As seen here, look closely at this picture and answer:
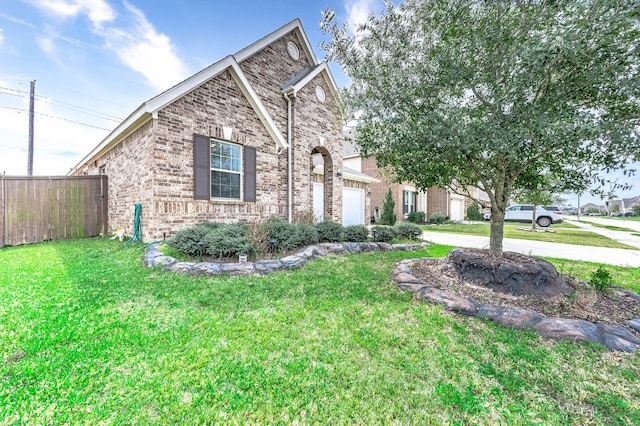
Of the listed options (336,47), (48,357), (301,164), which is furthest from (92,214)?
(336,47)

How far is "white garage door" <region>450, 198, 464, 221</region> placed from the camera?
1008 inches

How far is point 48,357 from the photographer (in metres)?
2.28

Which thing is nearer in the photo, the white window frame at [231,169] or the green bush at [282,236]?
the green bush at [282,236]

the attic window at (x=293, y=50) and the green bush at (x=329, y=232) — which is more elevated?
the attic window at (x=293, y=50)

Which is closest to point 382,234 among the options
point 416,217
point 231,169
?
point 231,169

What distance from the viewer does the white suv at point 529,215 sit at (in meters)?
20.7

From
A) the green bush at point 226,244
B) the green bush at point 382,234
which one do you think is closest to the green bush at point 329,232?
the green bush at point 382,234

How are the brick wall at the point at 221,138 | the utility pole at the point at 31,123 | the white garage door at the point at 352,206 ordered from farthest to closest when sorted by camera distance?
the utility pole at the point at 31,123
the white garage door at the point at 352,206
the brick wall at the point at 221,138

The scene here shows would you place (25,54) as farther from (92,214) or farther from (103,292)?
(103,292)

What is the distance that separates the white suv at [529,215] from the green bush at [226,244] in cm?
2299

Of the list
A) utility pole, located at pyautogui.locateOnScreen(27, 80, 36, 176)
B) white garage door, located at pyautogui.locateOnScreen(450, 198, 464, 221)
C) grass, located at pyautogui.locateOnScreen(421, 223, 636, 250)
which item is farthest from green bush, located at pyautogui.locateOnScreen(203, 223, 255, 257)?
white garage door, located at pyautogui.locateOnScreen(450, 198, 464, 221)

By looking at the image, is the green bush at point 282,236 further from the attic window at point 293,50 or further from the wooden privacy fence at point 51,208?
the attic window at point 293,50

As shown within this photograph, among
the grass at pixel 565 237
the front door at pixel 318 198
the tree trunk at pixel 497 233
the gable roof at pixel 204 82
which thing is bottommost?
the grass at pixel 565 237

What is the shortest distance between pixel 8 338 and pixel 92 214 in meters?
7.52
